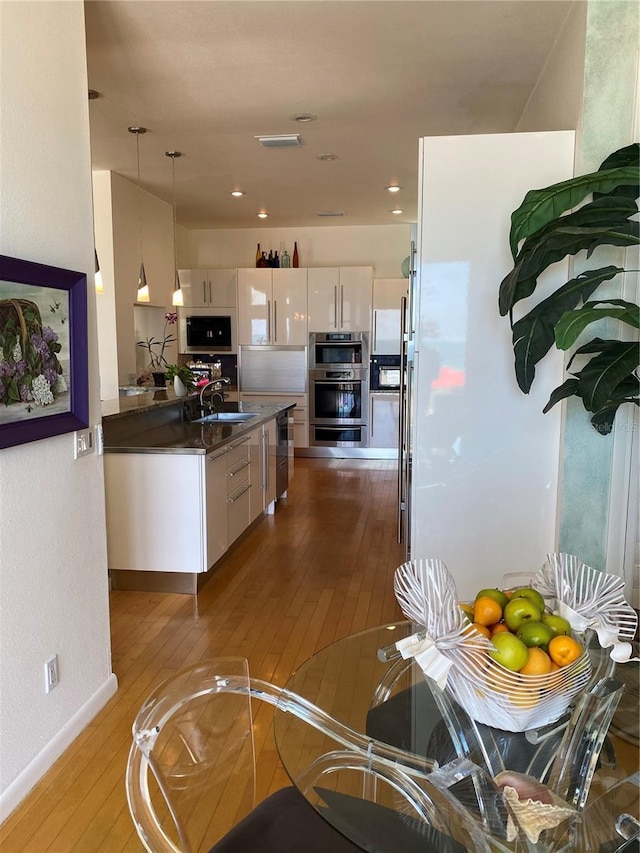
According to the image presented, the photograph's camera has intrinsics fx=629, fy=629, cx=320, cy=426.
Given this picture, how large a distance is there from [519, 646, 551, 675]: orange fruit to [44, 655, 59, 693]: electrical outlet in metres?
1.68

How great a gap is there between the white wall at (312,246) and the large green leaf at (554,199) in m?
5.83

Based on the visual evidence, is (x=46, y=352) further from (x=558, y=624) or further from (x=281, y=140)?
(x=281, y=140)

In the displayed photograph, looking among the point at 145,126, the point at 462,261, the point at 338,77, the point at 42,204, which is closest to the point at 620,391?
the point at 462,261

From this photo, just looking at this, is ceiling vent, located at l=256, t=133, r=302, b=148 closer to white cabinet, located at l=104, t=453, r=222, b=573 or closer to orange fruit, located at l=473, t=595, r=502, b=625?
white cabinet, located at l=104, t=453, r=222, b=573

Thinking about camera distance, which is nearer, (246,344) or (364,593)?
(364,593)

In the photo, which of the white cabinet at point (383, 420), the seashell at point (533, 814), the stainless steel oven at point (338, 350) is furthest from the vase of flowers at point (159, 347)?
the seashell at point (533, 814)

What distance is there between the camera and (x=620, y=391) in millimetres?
2127

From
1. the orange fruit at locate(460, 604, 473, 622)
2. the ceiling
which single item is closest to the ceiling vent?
the ceiling

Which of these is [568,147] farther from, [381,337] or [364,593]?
[381,337]

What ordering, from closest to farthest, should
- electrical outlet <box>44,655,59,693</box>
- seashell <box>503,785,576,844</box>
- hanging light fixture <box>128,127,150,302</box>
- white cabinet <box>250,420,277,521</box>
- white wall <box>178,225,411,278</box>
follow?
seashell <box>503,785,576,844</box>
electrical outlet <box>44,655,59,693</box>
hanging light fixture <box>128,127,150,302</box>
white cabinet <box>250,420,277,521</box>
white wall <box>178,225,411,278</box>

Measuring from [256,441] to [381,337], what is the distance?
3255 mm

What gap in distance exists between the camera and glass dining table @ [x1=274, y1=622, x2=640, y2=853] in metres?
1.12

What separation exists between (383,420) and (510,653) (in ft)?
21.2

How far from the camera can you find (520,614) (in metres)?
1.27
